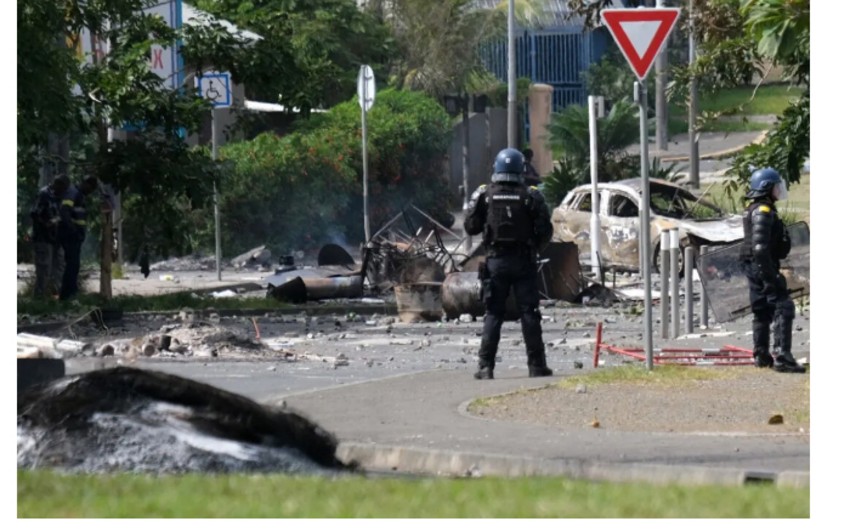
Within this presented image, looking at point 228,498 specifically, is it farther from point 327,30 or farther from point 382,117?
point 327,30

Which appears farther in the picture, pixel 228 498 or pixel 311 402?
pixel 311 402

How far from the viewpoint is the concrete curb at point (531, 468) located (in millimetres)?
8633

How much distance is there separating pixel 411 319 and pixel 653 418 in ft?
29.8

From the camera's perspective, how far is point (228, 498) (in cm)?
779

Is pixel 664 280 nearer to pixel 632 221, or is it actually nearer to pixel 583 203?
pixel 632 221

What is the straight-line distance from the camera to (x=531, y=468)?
9.15m

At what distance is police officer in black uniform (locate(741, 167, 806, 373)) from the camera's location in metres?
13.7

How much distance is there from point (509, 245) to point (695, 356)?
209 cm

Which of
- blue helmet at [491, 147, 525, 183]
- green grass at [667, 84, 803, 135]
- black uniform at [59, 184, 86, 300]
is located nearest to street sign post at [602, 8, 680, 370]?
blue helmet at [491, 147, 525, 183]

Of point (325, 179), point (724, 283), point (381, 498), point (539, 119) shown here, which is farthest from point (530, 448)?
point (539, 119)

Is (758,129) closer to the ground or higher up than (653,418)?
higher up

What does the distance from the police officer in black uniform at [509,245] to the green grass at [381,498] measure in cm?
499
